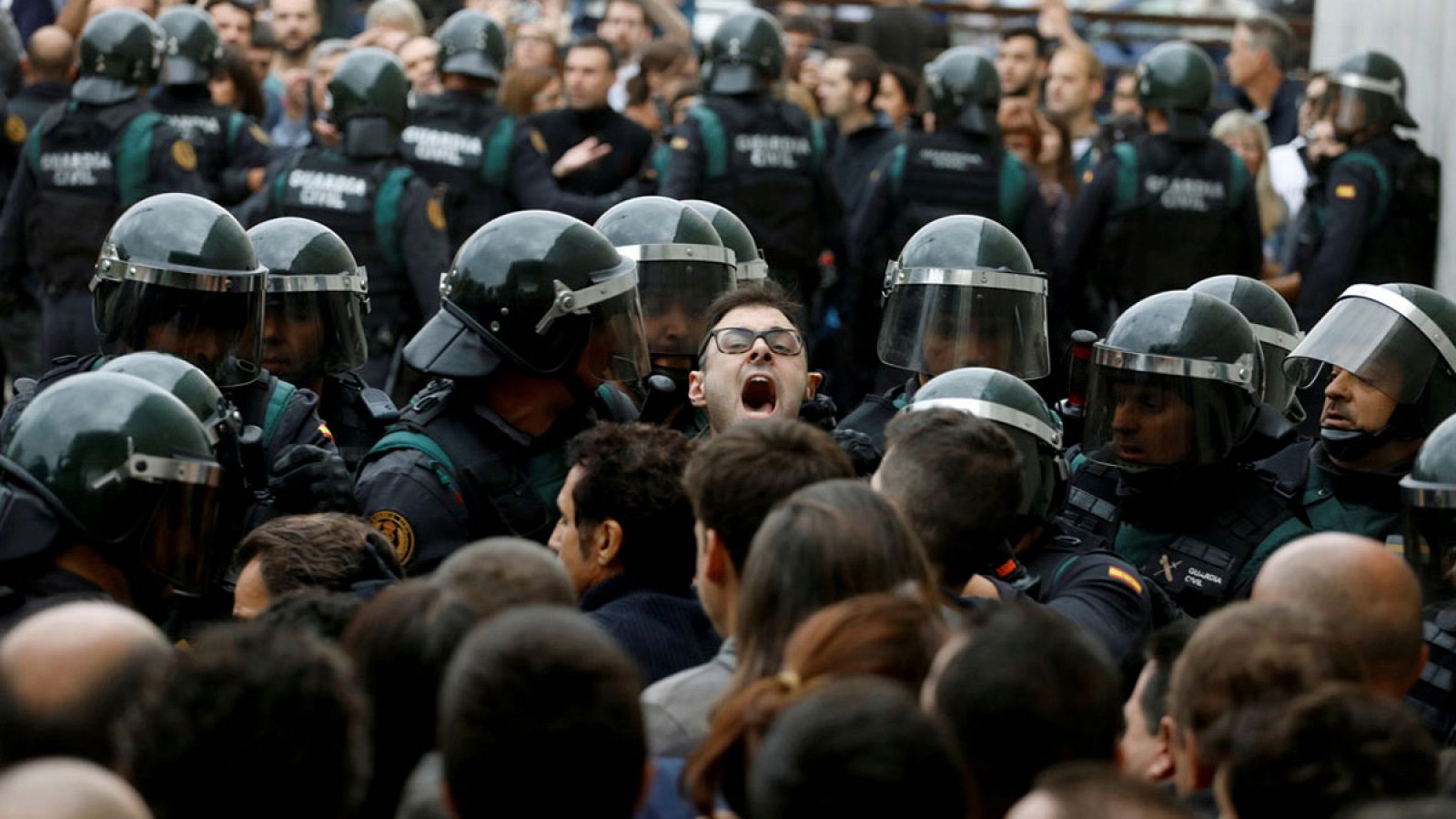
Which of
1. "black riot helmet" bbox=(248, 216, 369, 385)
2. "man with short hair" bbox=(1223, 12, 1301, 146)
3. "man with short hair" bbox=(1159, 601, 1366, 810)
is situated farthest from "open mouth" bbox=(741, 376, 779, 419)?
"man with short hair" bbox=(1223, 12, 1301, 146)

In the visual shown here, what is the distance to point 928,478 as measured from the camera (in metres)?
4.25

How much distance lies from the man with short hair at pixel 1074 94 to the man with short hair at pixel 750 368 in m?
7.13

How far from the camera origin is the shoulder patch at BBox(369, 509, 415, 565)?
4805 mm

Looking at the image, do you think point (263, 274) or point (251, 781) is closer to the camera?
point (251, 781)

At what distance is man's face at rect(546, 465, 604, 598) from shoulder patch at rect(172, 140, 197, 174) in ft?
19.0

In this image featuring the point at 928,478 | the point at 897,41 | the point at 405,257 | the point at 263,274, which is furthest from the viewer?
the point at 897,41

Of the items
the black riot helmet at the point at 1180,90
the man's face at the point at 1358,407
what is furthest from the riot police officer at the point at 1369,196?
the man's face at the point at 1358,407

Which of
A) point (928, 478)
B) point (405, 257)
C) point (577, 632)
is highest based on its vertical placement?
point (577, 632)

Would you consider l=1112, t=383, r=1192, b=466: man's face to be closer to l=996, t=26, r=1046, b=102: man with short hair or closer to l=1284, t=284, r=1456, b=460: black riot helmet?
l=1284, t=284, r=1456, b=460: black riot helmet

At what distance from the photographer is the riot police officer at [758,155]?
10.8m

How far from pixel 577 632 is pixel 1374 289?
Result: 4013 millimetres

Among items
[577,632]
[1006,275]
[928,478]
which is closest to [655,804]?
[577,632]

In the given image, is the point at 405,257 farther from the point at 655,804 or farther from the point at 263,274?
Answer: the point at 655,804

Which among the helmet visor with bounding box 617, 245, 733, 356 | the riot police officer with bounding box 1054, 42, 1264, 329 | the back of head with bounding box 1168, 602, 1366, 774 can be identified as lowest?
the riot police officer with bounding box 1054, 42, 1264, 329
